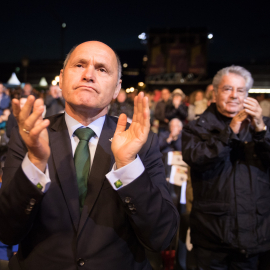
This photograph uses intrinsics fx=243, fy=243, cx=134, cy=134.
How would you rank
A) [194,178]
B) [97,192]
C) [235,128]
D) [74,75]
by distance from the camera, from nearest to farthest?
[97,192]
[74,75]
[235,128]
[194,178]

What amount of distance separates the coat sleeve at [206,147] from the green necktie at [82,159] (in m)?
0.99

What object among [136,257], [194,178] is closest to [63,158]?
[136,257]

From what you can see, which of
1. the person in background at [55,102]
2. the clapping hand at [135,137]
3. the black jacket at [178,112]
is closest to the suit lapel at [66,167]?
the clapping hand at [135,137]

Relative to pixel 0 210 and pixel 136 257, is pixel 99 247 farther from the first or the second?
pixel 0 210

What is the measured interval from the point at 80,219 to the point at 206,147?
1.20m

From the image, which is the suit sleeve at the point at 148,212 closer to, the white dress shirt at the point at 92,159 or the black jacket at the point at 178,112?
the white dress shirt at the point at 92,159

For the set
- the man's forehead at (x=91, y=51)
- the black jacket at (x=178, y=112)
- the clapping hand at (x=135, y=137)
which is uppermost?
the black jacket at (x=178, y=112)

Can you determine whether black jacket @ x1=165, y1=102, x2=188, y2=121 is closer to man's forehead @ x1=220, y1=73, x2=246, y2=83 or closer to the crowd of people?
the crowd of people

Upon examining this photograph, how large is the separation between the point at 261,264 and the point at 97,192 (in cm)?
167

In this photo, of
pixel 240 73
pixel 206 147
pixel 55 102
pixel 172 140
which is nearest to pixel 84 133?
pixel 206 147

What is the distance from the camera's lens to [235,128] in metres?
1.87

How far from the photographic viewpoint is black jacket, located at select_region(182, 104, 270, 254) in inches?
72.4

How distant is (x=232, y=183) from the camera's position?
1916 mm

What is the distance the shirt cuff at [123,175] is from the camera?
105cm
